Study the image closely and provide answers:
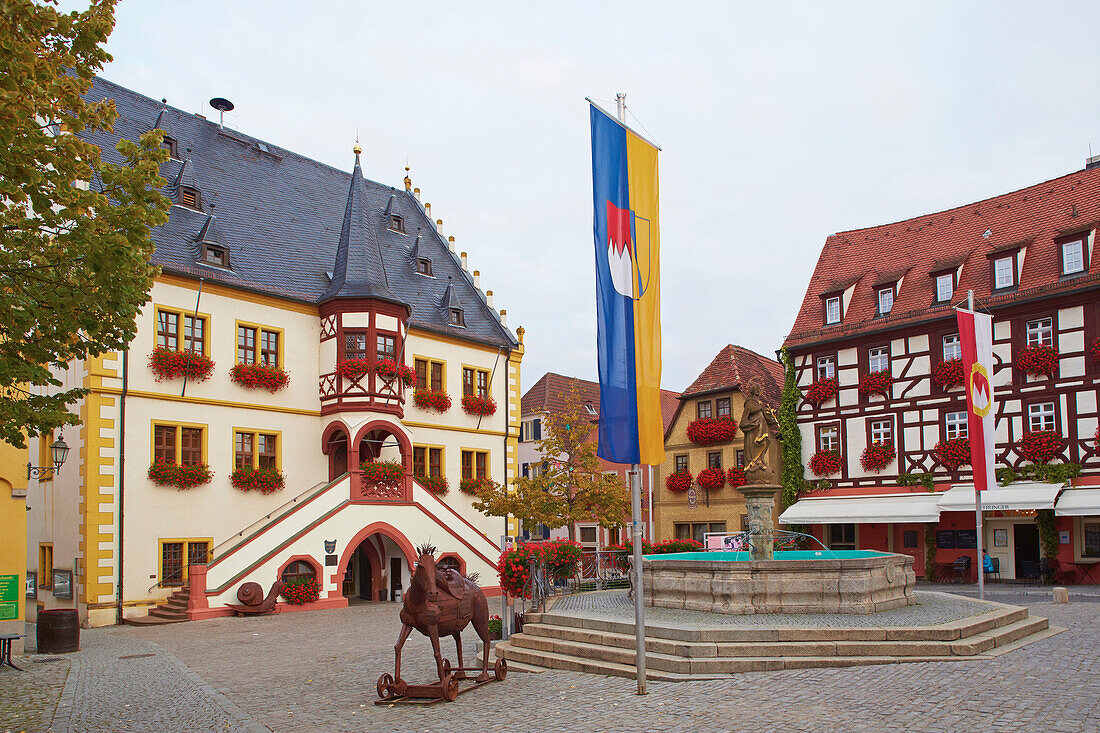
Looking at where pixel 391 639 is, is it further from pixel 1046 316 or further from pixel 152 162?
pixel 1046 316

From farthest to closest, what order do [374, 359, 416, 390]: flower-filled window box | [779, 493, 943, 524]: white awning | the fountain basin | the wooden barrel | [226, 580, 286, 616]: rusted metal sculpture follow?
[779, 493, 943, 524]: white awning → [374, 359, 416, 390]: flower-filled window box → [226, 580, 286, 616]: rusted metal sculpture → the wooden barrel → the fountain basin

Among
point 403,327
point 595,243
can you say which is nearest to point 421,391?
point 403,327

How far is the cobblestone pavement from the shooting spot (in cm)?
820

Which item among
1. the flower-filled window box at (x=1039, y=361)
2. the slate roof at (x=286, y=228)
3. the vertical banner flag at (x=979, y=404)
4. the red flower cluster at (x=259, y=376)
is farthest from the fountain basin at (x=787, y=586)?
the flower-filled window box at (x=1039, y=361)

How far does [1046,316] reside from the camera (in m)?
28.4

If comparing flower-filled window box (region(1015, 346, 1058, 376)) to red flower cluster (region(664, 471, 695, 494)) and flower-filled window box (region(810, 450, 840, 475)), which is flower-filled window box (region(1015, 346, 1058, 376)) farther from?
red flower cluster (region(664, 471, 695, 494))

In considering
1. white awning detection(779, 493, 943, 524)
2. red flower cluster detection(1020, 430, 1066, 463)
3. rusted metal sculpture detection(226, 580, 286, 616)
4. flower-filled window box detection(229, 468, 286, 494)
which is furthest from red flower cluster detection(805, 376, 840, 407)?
rusted metal sculpture detection(226, 580, 286, 616)

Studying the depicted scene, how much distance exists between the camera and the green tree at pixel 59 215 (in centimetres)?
794

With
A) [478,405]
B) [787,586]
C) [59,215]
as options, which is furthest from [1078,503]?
[59,215]

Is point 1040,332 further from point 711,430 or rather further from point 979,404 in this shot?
point 711,430

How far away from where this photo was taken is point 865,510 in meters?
31.1

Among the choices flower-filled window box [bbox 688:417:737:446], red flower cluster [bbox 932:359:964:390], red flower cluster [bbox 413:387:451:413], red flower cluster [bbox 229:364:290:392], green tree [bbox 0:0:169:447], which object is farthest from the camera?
flower-filled window box [bbox 688:417:737:446]

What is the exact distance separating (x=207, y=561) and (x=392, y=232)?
50.1ft

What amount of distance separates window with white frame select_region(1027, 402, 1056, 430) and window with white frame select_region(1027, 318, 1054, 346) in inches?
77.4
